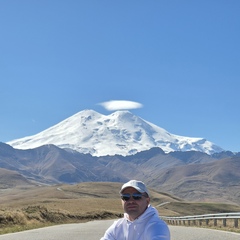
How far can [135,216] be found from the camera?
5.31 metres

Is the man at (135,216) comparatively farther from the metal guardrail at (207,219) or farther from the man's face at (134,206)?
the metal guardrail at (207,219)

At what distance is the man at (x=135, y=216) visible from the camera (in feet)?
16.9

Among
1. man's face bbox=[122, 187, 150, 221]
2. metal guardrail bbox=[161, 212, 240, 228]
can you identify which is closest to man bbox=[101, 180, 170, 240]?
man's face bbox=[122, 187, 150, 221]

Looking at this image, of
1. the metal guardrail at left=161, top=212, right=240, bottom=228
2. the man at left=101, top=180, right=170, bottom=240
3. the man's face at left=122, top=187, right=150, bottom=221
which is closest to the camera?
the man at left=101, top=180, right=170, bottom=240

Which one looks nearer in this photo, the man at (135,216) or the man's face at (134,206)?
the man at (135,216)

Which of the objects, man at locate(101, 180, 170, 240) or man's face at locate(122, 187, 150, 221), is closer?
man at locate(101, 180, 170, 240)

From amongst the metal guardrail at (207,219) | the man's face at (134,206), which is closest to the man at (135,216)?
the man's face at (134,206)

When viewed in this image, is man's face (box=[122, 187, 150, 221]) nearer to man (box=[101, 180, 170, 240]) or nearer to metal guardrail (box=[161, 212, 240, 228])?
man (box=[101, 180, 170, 240])

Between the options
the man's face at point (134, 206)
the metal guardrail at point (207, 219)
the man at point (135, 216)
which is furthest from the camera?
the metal guardrail at point (207, 219)

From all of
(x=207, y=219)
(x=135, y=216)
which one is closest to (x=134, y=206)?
(x=135, y=216)

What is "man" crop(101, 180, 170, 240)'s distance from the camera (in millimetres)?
5164

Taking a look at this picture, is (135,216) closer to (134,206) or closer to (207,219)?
(134,206)

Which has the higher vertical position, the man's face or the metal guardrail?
the man's face

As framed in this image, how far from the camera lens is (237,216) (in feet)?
86.7
